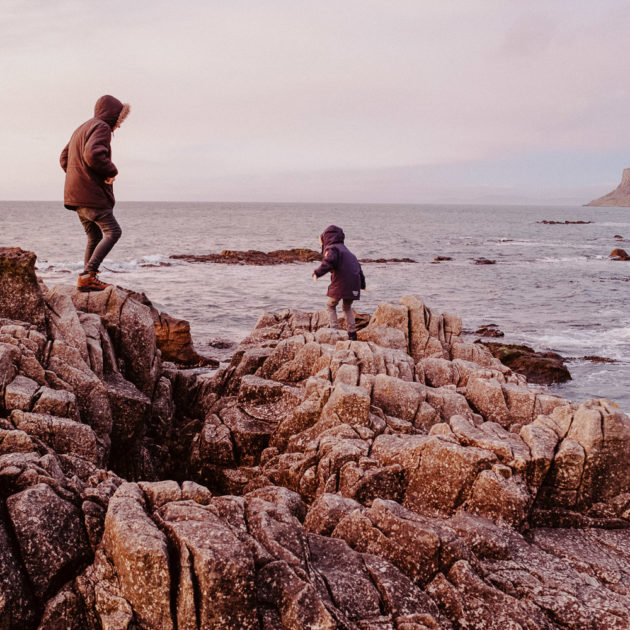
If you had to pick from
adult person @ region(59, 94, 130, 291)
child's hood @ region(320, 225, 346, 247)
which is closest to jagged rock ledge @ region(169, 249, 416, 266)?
child's hood @ region(320, 225, 346, 247)

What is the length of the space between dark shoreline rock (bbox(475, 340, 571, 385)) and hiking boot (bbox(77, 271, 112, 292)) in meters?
14.8

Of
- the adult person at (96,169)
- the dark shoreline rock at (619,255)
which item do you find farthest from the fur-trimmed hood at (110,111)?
the dark shoreline rock at (619,255)

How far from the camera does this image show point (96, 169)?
1020 centimetres

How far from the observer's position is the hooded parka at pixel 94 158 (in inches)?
396

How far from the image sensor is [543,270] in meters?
53.2

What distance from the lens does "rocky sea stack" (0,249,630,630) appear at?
4938mm

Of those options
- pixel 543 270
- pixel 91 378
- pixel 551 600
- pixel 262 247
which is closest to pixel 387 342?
pixel 91 378

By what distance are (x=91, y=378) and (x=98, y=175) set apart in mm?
4103

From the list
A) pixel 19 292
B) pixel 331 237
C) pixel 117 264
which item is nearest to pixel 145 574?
pixel 19 292

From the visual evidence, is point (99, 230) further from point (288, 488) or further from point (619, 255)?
point (619, 255)

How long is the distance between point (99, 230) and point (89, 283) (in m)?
1.17

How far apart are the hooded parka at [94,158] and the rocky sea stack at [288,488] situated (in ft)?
5.32

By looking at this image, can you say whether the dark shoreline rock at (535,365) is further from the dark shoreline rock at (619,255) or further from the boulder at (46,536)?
the dark shoreline rock at (619,255)

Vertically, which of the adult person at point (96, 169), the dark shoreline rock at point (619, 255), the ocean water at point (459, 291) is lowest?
the ocean water at point (459, 291)
